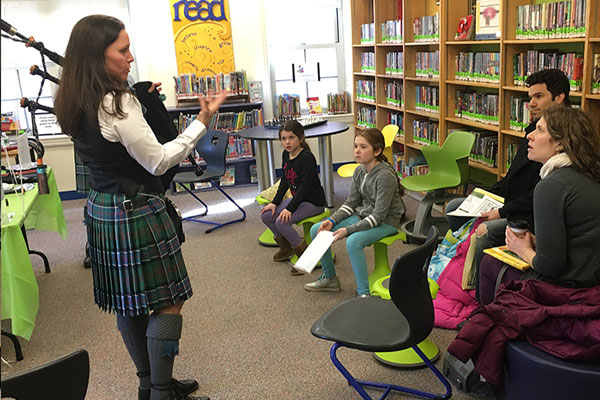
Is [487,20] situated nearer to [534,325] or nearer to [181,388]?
[534,325]

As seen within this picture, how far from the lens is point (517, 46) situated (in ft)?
12.9

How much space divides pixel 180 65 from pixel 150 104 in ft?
14.5

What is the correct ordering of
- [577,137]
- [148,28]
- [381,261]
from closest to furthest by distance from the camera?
[577,137], [381,261], [148,28]

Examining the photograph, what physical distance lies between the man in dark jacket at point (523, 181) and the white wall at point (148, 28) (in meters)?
3.77

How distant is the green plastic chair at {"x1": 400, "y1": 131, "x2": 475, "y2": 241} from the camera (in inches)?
165

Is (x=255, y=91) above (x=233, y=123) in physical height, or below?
above

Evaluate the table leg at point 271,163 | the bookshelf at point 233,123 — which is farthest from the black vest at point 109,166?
the bookshelf at point 233,123

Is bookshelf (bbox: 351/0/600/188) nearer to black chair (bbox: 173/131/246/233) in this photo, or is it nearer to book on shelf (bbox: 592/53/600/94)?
book on shelf (bbox: 592/53/600/94)

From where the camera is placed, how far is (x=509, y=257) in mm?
2389

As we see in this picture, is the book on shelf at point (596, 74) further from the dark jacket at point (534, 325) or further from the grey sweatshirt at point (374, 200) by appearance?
the dark jacket at point (534, 325)

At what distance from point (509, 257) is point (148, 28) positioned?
5020mm

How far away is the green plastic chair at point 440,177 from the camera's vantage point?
4195 mm

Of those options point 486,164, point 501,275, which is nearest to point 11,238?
point 501,275

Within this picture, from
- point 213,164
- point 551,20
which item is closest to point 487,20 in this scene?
point 551,20
